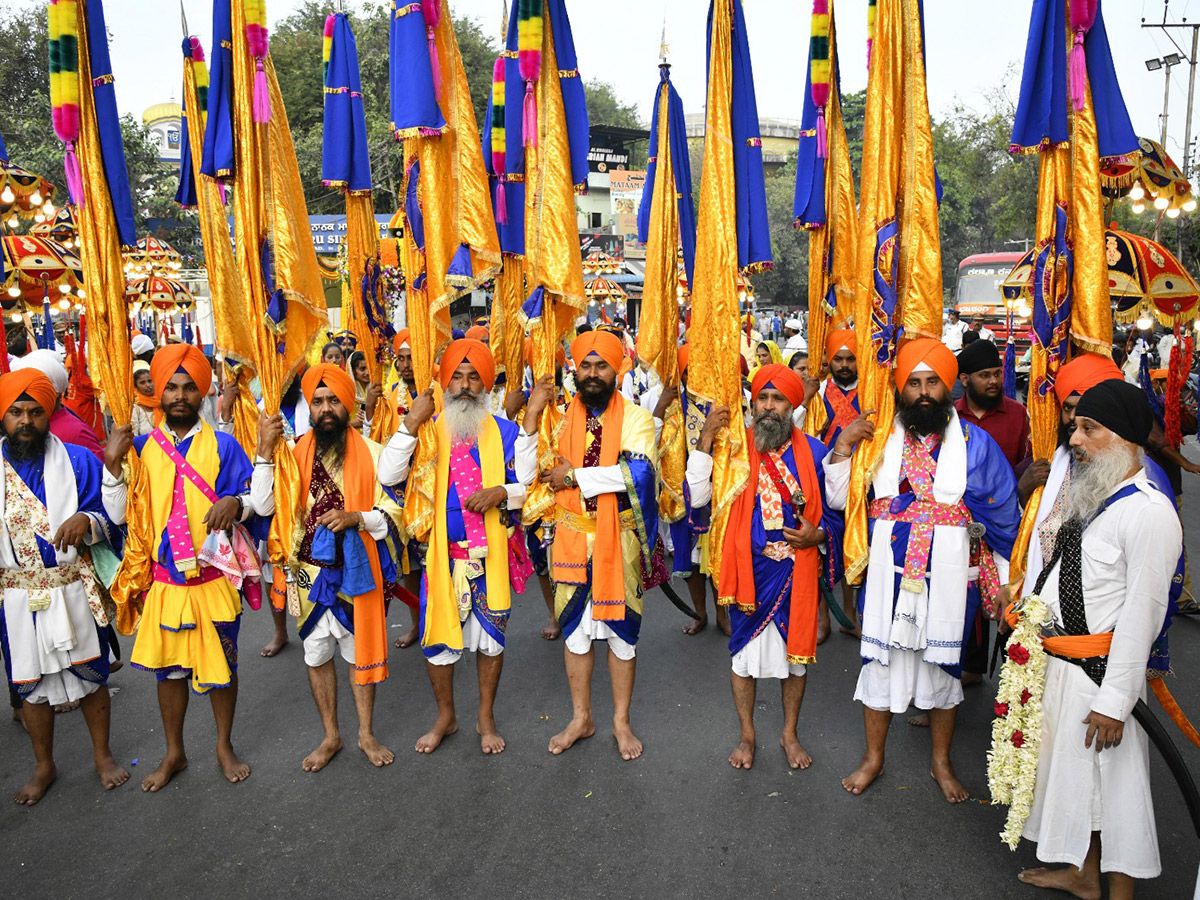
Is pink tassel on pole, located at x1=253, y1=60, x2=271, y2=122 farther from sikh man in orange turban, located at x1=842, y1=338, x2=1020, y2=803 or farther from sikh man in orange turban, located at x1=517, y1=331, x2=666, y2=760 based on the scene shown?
sikh man in orange turban, located at x1=842, y1=338, x2=1020, y2=803

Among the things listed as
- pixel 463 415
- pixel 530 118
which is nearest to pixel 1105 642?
pixel 463 415

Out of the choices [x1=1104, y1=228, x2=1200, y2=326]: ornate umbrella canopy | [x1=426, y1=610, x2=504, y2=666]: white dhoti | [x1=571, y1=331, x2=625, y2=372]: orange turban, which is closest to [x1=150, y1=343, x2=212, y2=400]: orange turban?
[x1=426, y1=610, x2=504, y2=666]: white dhoti

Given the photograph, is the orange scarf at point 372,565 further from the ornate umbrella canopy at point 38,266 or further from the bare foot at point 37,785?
the ornate umbrella canopy at point 38,266

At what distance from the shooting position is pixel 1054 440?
3576 millimetres

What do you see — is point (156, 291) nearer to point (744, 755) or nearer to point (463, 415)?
point (463, 415)

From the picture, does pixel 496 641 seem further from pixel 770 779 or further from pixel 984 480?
pixel 984 480

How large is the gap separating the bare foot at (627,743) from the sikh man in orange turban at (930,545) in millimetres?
1063

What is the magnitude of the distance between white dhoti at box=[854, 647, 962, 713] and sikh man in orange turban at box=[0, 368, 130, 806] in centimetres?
363

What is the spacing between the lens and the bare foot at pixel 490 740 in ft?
13.4

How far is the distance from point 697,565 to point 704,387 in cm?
184

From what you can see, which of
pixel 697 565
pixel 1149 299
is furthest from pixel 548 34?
pixel 1149 299

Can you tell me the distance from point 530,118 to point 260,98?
136 centimetres

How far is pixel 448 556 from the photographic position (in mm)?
4035

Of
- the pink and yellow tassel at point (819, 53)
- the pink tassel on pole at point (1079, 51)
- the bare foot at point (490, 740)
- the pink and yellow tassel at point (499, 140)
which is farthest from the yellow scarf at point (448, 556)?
the pink and yellow tassel at point (819, 53)
